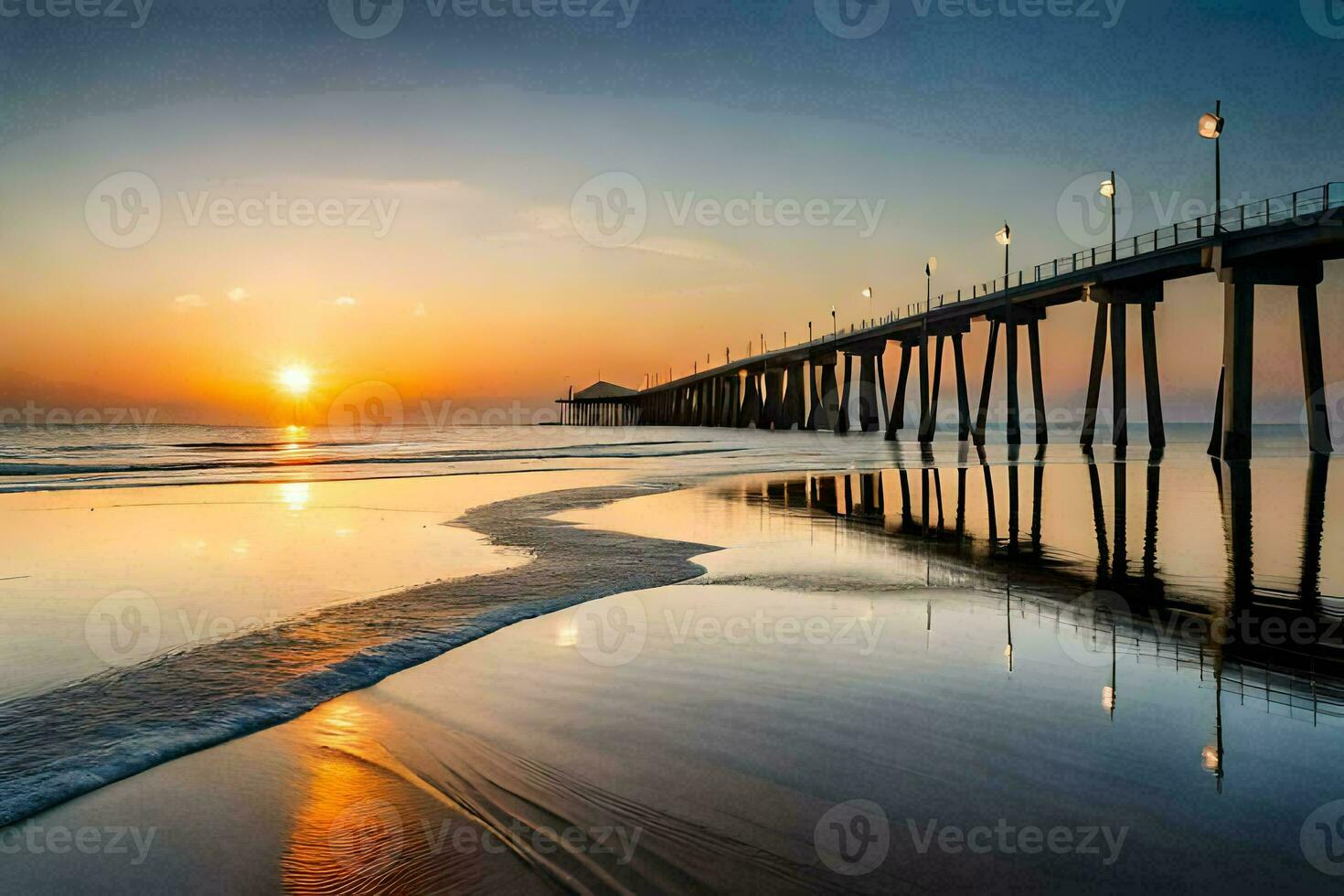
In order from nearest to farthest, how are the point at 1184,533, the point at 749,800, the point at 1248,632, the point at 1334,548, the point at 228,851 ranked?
the point at 228,851 < the point at 749,800 < the point at 1248,632 < the point at 1334,548 < the point at 1184,533

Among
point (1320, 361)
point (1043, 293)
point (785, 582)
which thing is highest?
point (1043, 293)

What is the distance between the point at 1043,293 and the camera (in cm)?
5331

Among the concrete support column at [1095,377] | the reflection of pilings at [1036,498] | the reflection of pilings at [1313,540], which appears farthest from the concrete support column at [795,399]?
the reflection of pilings at [1313,540]

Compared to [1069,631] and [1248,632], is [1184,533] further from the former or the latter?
Result: [1069,631]

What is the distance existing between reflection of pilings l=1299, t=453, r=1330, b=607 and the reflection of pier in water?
3cm

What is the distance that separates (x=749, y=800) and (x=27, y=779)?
146 inches

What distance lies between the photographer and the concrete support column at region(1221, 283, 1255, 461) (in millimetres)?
34000

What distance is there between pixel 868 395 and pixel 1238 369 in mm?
66997

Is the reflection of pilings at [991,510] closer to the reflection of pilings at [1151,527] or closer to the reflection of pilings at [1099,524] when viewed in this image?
the reflection of pilings at [1099,524]

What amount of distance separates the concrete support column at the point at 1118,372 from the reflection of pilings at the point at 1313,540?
26.1 m

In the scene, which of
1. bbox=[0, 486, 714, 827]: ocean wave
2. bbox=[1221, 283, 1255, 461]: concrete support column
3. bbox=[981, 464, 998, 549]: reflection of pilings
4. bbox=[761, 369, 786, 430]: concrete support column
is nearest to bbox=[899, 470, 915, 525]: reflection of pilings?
bbox=[981, 464, 998, 549]: reflection of pilings

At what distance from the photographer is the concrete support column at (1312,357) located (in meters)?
36.2

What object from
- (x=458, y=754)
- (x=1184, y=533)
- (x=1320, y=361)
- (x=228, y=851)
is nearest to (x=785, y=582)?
(x=458, y=754)

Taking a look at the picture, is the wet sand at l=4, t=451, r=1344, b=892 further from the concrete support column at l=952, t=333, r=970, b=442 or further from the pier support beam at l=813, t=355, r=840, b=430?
the pier support beam at l=813, t=355, r=840, b=430
